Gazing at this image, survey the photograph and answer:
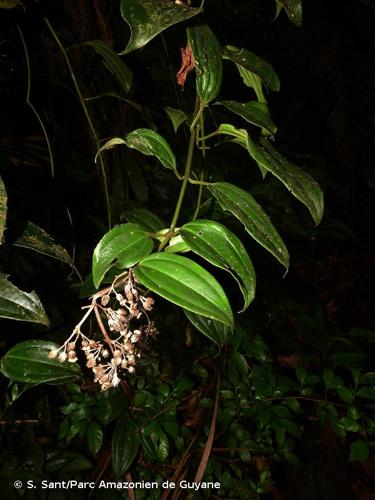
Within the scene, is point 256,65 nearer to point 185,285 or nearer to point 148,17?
point 148,17

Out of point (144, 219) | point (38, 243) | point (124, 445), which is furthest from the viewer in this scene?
point (124, 445)

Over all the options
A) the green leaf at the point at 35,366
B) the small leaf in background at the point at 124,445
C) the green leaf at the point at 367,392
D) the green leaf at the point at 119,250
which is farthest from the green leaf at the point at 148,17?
the green leaf at the point at 367,392

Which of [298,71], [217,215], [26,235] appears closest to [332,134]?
[298,71]

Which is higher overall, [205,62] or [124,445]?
[205,62]

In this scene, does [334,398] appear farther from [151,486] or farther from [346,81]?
[346,81]

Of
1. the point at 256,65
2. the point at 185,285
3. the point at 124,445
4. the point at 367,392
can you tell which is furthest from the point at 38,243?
the point at 367,392

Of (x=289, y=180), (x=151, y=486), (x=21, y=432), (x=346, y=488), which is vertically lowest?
(x=346, y=488)

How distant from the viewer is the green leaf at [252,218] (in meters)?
0.41

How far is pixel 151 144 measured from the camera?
0.50 metres

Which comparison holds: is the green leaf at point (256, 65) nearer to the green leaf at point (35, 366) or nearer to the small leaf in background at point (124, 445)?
the green leaf at point (35, 366)

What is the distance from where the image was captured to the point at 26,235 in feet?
1.88

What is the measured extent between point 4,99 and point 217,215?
0.74 metres

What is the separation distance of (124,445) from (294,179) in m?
0.82

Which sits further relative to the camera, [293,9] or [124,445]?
[124,445]
